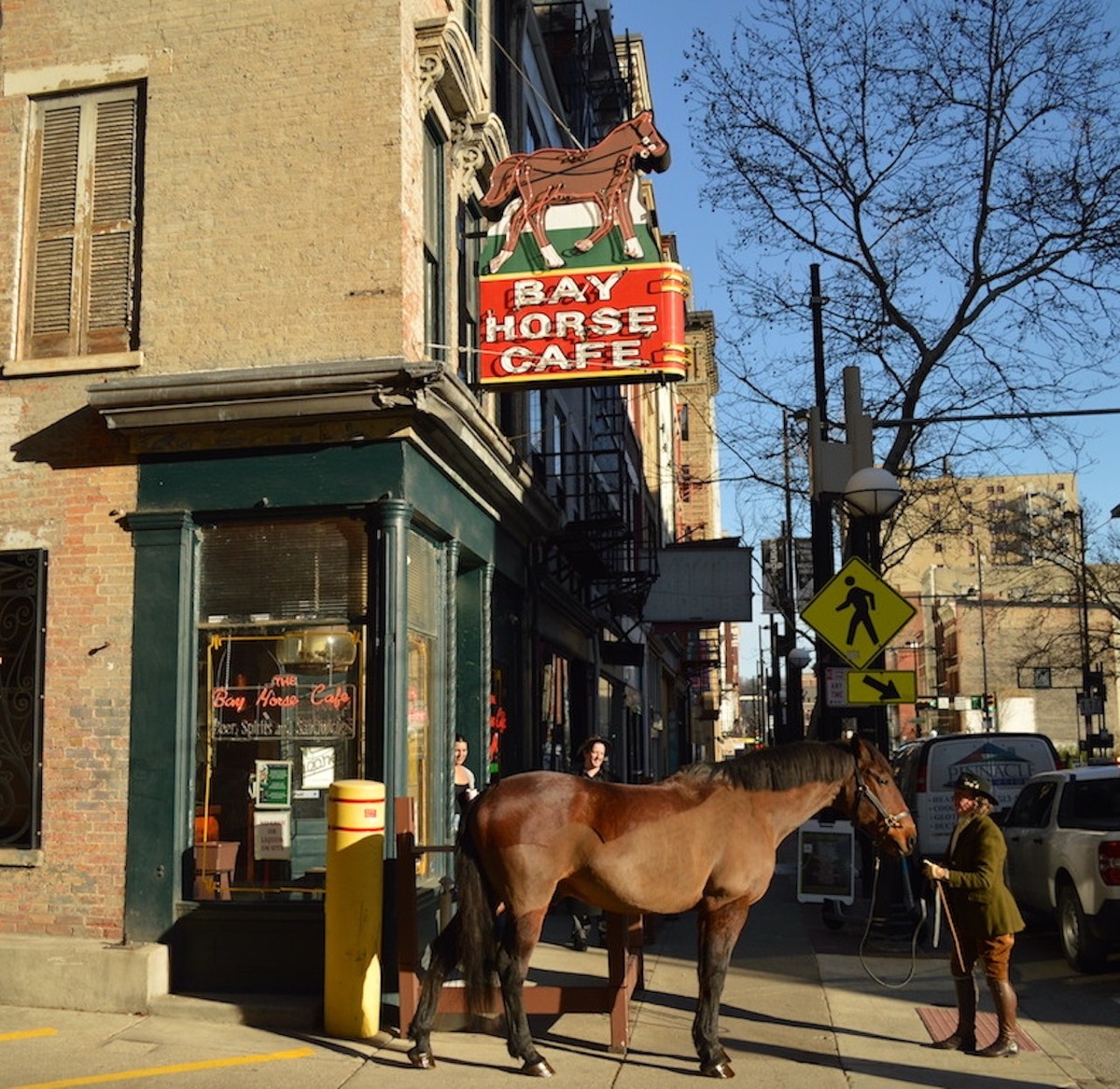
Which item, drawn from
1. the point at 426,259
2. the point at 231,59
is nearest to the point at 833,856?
the point at 426,259

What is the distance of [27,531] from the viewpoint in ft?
34.1

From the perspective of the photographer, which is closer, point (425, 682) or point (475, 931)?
point (475, 931)

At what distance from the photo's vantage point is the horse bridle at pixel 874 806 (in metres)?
8.30

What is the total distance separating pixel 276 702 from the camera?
9984 millimetres

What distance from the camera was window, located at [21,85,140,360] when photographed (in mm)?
10883

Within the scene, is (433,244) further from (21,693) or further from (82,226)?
(21,693)

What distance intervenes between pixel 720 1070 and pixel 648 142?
302 inches

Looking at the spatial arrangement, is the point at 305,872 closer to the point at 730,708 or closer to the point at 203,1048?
the point at 203,1048

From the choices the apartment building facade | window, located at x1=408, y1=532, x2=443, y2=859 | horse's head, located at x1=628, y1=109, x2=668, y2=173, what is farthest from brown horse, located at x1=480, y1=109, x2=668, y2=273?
window, located at x1=408, y1=532, x2=443, y2=859

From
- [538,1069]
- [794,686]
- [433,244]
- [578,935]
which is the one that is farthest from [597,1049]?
[794,686]

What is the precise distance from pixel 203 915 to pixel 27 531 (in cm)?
343

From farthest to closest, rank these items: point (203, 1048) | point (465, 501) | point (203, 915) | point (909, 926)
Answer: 1. point (909, 926)
2. point (465, 501)
3. point (203, 915)
4. point (203, 1048)

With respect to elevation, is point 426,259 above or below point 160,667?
above

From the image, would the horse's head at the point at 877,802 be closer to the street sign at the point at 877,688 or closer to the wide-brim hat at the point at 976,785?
the wide-brim hat at the point at 976,785
